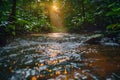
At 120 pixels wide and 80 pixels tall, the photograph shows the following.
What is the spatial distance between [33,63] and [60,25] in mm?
34869

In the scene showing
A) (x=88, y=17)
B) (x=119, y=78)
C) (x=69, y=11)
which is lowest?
(x=119, y=78)

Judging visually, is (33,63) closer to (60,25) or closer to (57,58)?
(57,58)

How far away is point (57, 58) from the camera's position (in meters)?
6.34

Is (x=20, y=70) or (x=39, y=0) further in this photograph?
(x=39, y=0)

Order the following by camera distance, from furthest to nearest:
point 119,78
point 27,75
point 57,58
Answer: point 57,58 → point 27,75 → point 119,78

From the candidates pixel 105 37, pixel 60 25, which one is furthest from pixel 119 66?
pixel 60 25

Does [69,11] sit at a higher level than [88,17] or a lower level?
higher

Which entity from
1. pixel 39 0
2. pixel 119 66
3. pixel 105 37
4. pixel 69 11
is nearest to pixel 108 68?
pixel 119 66

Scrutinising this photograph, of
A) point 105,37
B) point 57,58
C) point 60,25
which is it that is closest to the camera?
point 57,58

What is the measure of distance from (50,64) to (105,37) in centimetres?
632

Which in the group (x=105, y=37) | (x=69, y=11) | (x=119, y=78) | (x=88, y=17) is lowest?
(x=119, y=78)

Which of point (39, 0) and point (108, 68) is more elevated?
point (39, 0)

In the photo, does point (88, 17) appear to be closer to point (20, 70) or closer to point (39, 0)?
point (39, 0)

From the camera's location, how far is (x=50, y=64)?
18.2 feet
